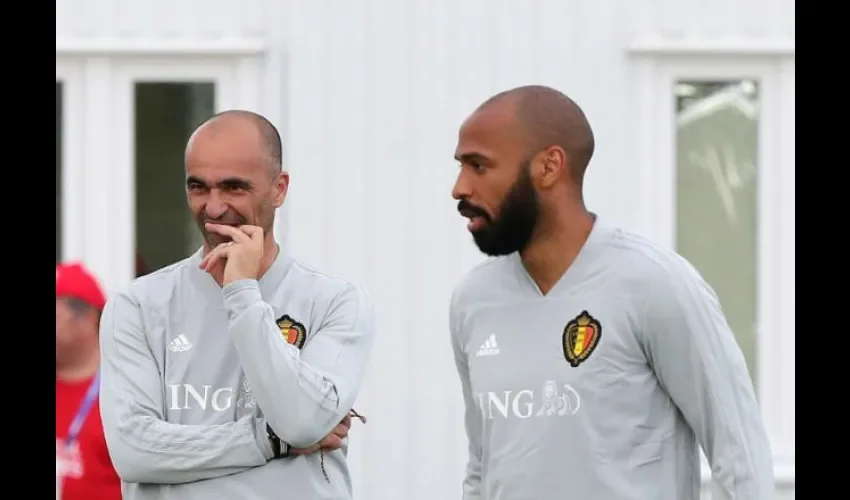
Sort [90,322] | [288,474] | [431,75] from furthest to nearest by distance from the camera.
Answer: [431,75] → [90,322] → [288,474]

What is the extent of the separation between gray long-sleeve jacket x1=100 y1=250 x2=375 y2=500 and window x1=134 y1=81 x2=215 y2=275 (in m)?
3.37

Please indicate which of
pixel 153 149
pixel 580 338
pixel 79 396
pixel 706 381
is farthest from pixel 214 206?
pixel 153 149

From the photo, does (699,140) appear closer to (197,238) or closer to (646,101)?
(646,101)

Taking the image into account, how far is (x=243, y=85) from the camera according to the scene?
7.32 meters

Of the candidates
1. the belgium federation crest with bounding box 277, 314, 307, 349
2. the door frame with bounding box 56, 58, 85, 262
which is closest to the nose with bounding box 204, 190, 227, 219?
the belgium federation crest with bounding box 277, 314, 307, 349

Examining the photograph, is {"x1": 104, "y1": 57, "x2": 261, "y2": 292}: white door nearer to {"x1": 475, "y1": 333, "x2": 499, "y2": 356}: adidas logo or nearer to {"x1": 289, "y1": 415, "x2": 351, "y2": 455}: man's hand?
{"x1": 289, "y1": 415, "x2": 351, "y2": 455}: man's hand

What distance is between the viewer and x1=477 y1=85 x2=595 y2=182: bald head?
382cm

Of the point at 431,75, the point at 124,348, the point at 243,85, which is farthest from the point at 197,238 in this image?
the point at 124,348

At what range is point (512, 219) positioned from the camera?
150 inches

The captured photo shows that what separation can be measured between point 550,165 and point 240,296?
792mm

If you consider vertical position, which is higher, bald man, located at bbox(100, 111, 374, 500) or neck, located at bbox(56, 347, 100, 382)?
bald man, located at bbox(100, 111, 374, 500)

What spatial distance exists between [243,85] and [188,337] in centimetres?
349

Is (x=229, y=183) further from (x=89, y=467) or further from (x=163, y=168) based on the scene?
(x=163, y=168)

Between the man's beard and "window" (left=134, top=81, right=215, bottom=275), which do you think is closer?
the man's beard
